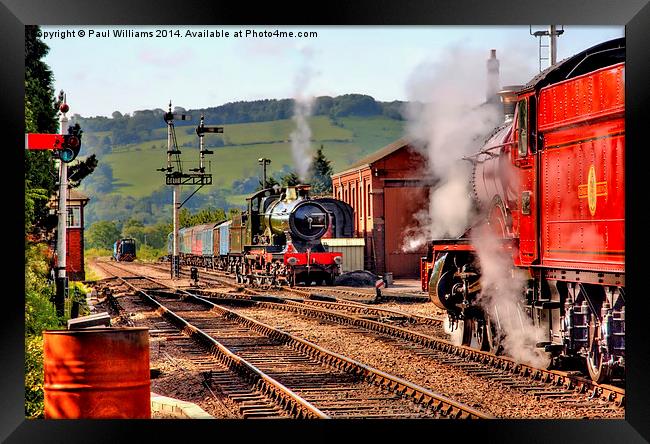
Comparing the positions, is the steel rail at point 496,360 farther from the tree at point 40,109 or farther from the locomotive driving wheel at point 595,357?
the tree at point 40,109

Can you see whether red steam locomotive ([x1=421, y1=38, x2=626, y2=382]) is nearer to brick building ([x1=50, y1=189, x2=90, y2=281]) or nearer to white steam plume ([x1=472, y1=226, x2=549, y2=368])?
white steam plume ([x1=472, y1=226, x2=549, y2=368])

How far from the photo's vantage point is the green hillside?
20328 millimetres

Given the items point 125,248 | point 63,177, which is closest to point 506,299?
point 63,177

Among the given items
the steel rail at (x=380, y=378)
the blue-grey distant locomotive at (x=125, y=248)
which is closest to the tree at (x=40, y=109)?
the steel rail at (x=380, y=378)

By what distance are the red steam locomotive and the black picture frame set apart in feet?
1.11

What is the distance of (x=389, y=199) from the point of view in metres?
24.4

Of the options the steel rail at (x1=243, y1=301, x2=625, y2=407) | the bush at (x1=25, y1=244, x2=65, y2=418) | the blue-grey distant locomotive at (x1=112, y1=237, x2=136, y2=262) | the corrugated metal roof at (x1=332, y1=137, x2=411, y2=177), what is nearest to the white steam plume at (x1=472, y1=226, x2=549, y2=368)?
the steel rail at (x1=243, y1=301, x2=625, y2=407)

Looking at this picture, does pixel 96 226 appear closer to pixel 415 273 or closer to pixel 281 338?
pixel 281 338

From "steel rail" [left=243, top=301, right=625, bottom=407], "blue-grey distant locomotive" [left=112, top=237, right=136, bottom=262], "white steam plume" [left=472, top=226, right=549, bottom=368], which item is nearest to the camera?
"steel rail" [left=243, top=301, right=625, bottom=407]

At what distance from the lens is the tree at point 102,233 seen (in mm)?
19000

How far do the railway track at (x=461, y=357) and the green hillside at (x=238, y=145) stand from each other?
12.5 ft
